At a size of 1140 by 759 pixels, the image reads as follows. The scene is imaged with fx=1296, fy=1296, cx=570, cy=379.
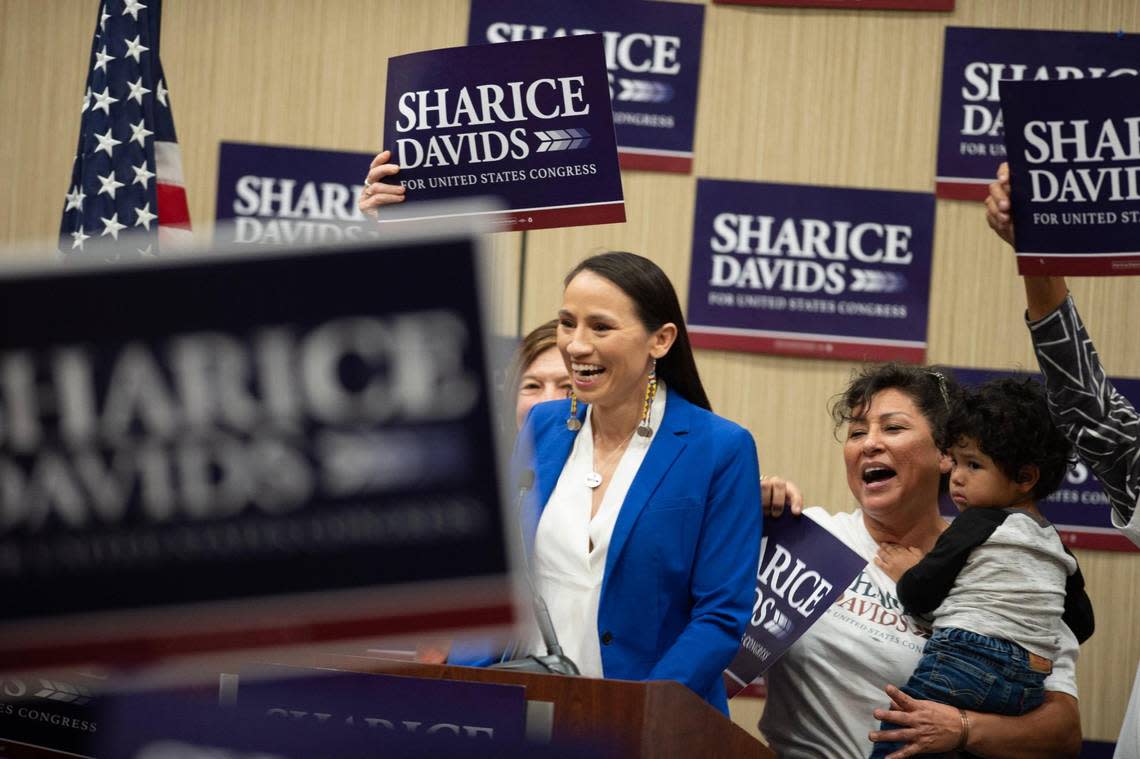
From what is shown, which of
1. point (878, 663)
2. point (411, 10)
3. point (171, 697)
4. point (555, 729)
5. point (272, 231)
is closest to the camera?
point (171, 697)

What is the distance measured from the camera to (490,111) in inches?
114

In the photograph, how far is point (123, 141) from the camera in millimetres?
3871

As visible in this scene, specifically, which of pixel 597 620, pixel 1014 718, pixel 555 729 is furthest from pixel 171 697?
pixel 1014 718

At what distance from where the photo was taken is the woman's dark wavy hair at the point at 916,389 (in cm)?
296

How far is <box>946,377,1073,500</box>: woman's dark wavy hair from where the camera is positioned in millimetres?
2639

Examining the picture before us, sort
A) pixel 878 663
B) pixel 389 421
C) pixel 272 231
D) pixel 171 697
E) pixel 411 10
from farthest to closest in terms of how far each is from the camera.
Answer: pixel 411 10
pixel 272 231
pixel 878 663
pixel 171 697
pixel 389 421

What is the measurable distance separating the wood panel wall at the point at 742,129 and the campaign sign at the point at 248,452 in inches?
155

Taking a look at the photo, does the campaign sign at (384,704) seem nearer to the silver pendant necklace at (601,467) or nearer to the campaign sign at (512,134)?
the silver pendant necklace at (601,467)

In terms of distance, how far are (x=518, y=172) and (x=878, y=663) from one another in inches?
51.7

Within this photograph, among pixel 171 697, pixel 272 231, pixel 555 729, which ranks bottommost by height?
pixel 555 729

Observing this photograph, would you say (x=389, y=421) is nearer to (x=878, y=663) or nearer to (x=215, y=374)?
(x=215, y=374)

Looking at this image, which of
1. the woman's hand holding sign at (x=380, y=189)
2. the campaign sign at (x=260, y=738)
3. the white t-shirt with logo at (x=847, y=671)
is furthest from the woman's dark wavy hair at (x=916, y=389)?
the campaign sign at (x=260, y=738)

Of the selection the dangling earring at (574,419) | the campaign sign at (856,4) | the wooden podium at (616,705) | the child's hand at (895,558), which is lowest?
the wooden podium at (616,705)

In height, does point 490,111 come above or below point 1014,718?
above
